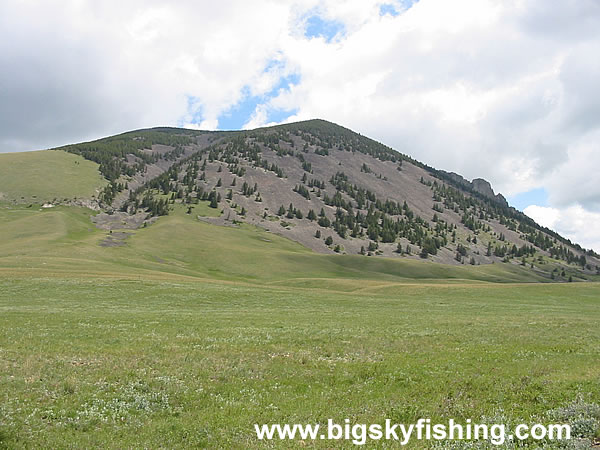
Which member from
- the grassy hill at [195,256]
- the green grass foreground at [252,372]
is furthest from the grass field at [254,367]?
the grassy hill at [195,256]

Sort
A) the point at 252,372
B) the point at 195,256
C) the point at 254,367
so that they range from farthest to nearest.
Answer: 1. the point at 195,256
2. the point at 254,367
3. the point at 252,372

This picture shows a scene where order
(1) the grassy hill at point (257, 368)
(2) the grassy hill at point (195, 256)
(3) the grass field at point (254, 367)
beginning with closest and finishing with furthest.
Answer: (1) the grassy hill at point (257, 368) → (3) the grass field at point (254, 367) → (2) the grassy hill at point (195, 256)

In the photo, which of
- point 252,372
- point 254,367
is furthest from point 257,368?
point 252,372

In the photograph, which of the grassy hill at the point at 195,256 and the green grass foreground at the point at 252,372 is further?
the grassy hill at the point at 195,256

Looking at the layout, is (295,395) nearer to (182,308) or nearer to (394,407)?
(394,407)

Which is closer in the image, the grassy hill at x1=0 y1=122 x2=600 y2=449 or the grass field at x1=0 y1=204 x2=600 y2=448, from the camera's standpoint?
the grassy hill at x1=0 y1=122 x2=600 y2=449

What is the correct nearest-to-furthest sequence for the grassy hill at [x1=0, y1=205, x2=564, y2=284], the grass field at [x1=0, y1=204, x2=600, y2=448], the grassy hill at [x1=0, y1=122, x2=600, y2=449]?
the grassy hill at [x1=0, y1=122, x2=600, y2=449] → the grass field at [x1=0, y1=204, x2=600, y2=448] → the grassy hill at [x1=0, y1=205, x2=564, y2=284]

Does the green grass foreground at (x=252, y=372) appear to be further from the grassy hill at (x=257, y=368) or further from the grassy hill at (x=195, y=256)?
the grassy hill at (x=195, y=256)

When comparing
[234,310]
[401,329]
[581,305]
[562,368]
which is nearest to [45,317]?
[234,310]

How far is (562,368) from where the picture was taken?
1878 cm

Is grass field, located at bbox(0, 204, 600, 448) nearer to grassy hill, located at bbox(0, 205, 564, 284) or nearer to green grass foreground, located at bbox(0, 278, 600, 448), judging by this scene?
green grass foreground, located at bbox(0, 278, 600, 448)

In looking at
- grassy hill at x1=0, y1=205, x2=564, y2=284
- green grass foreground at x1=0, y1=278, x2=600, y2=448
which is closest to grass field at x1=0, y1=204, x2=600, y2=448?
green grass foreground at x1=0, y1=278, x2=600, y2=448

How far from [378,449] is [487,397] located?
637cm

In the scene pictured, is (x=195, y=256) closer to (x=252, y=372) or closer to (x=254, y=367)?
(x=254, y=367)
